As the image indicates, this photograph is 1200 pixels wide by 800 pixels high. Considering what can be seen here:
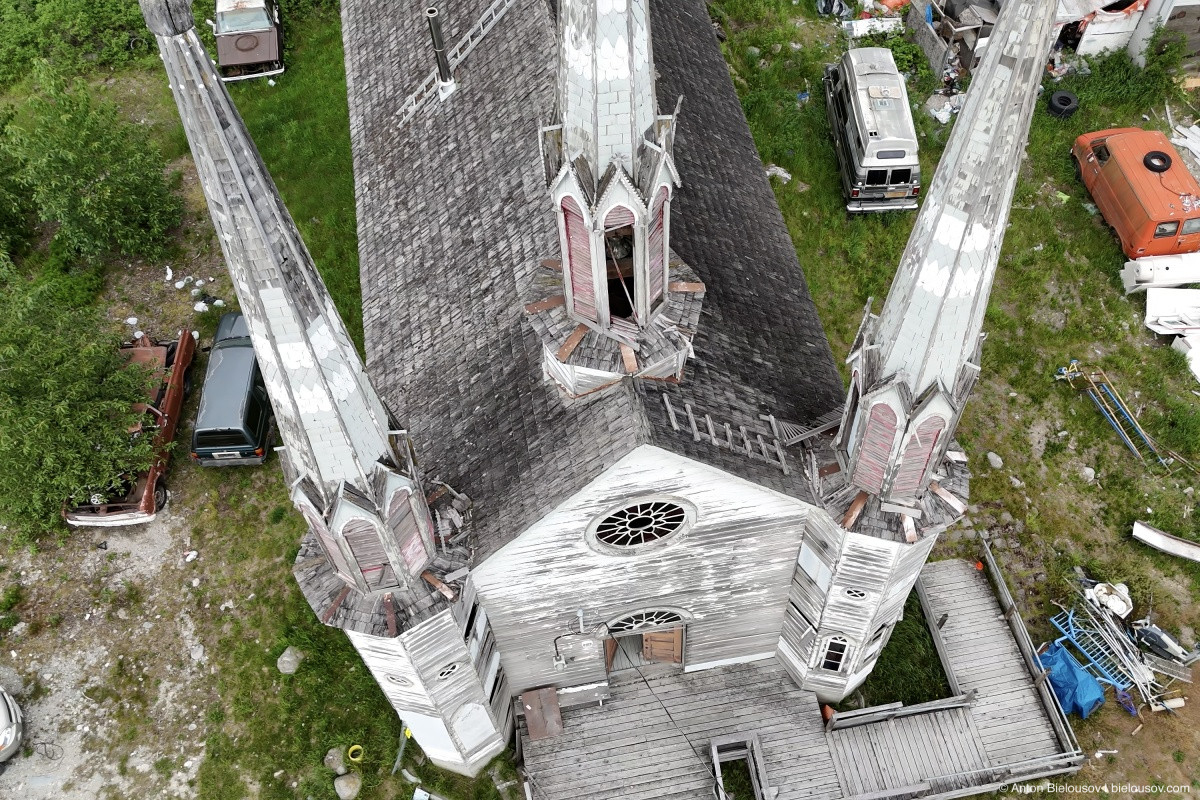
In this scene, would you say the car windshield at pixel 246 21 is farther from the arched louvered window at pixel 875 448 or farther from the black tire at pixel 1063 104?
the arched louvered window at pixel 875 448

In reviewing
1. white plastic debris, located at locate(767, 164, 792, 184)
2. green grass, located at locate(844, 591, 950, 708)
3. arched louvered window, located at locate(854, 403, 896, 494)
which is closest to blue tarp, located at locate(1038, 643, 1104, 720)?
green grass, located at locate(844, 591, 950, 708)

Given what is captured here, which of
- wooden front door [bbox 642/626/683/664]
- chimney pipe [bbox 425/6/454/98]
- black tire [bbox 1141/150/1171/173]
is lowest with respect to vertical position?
wooden front door [bbox 642/626/683/664]

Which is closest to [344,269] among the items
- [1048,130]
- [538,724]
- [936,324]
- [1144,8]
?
[538,724]

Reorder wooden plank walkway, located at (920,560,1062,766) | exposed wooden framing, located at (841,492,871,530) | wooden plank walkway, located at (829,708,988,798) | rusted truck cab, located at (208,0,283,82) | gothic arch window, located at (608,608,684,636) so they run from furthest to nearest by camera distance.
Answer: rusted truck cab, located at (208,0,283,82), wooden plank walkway, located at (920,560,1062,766), wooden plank walkway, located at (829,708,988,798), gothic arch window, located at (608,608,684,636), exposed wooden framing, located at (841,492,871,530)

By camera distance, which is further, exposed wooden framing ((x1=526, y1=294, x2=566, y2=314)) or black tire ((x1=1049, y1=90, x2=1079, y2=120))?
black tire ((x1=1049, y1=90, x2=1079, y2=120))

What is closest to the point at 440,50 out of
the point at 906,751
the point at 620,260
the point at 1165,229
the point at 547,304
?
the point at 547,304

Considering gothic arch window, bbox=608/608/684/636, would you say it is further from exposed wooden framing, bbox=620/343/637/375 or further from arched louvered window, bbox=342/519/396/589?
exposed wooden framing, bbox=620/343/637/375

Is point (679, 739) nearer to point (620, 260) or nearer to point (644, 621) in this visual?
point (644, 621)
